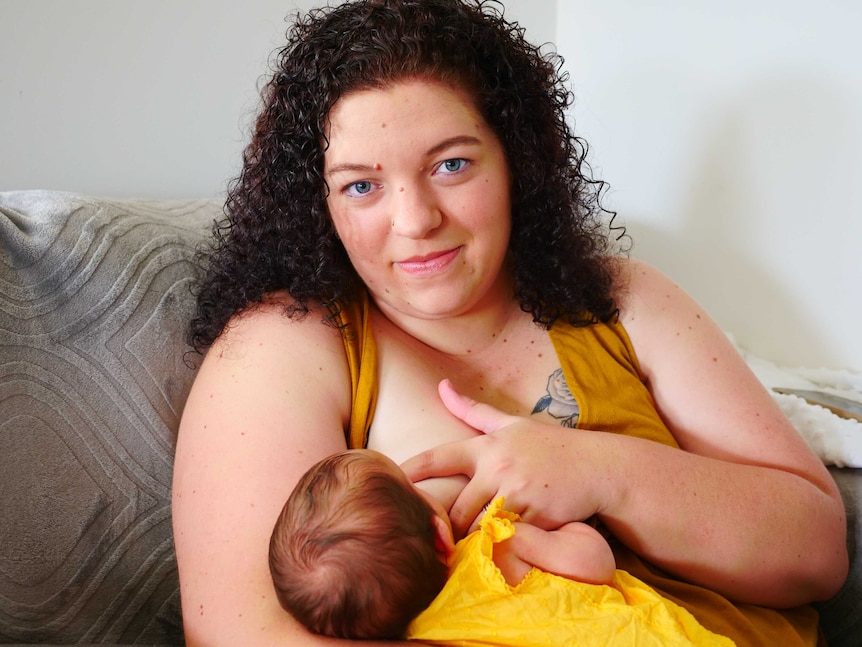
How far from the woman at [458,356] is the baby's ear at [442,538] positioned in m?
0.09

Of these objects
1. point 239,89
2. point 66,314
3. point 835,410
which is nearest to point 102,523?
point 66,314

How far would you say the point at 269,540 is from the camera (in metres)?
1.08

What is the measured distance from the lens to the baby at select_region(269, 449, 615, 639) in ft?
3.21

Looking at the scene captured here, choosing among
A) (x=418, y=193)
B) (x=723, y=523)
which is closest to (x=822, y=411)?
(x=723, y=523)

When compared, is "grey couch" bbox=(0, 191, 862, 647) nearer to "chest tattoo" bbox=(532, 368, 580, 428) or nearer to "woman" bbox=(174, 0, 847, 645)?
"woman" bbox=(174, 0, 847, 645)

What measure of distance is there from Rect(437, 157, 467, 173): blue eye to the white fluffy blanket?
849mm

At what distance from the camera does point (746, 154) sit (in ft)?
6.88

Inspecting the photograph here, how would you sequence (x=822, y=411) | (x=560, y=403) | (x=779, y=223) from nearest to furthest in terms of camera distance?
1. (x=560, y=403)
2. (x=822, y=411)
3. (x=779, y=223)

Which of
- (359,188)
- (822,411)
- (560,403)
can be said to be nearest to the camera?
(359,188)

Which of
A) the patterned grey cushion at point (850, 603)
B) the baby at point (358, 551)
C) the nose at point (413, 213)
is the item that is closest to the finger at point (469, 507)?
the baby at point (358, 551)

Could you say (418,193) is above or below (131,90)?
below

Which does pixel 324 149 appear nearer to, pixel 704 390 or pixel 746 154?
pixel 704 390

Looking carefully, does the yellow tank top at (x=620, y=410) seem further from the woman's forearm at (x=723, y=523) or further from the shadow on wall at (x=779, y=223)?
the shadow on wall at (x=779, y=223)

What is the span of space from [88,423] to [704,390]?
3.25 feet
